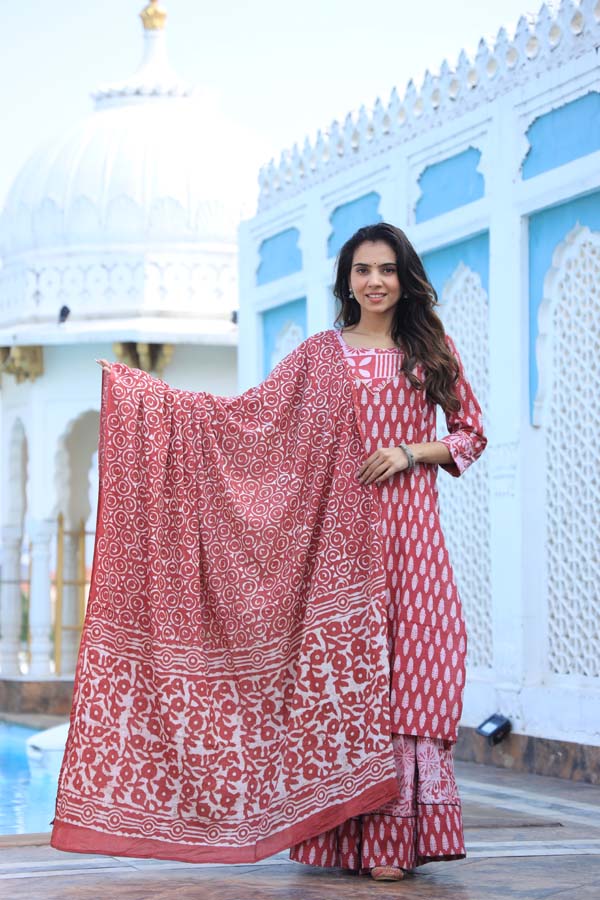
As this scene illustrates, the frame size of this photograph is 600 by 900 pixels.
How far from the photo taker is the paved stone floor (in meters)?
2.67

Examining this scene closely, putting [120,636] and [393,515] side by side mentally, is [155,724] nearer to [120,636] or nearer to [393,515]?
[120,636]

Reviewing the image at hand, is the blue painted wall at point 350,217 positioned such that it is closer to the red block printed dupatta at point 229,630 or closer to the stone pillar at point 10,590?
the red block printed dupatta at point 229,630

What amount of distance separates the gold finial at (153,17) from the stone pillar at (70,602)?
3519 millimetres

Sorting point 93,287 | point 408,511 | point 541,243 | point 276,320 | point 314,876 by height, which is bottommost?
point 314,876

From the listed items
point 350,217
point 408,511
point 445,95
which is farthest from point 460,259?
point 408,511

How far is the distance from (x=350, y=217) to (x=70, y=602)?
4245 mm

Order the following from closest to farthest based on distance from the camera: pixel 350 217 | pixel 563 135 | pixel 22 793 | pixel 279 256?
pixel 563 135, pixel 22 793, pixel 350 217, pixel 279 256

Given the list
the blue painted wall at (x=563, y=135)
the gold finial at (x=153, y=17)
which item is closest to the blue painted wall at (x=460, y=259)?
the blue painted wall at (x=563, y=135)

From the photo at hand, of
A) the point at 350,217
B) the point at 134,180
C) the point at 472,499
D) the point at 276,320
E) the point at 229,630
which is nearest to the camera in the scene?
the point at 229,630

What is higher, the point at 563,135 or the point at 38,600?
the point at 563,135

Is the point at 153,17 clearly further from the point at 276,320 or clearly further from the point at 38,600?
the point at 38,600

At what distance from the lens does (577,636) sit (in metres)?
5.27

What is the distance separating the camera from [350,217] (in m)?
7.02

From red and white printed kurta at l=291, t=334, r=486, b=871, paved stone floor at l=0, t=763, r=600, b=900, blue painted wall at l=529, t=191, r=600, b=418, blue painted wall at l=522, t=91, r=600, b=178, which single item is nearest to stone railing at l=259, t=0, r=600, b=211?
blue painted wall at l=522, t=91, r=600, b=178
